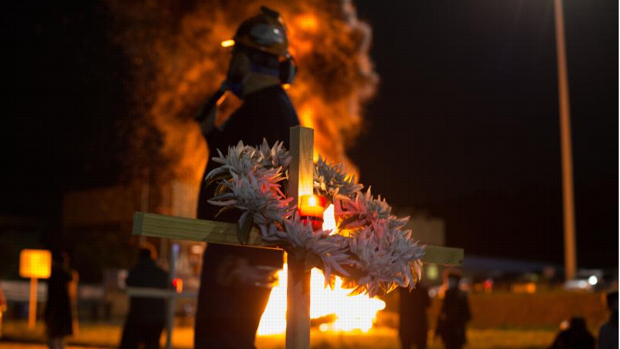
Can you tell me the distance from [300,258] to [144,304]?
19.4 ft

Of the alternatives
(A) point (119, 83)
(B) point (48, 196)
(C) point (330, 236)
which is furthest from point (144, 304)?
(B) point (48, 196)

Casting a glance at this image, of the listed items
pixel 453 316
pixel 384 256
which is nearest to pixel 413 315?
pixel 453 316

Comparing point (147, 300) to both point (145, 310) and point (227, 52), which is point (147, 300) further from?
point (227, 52)

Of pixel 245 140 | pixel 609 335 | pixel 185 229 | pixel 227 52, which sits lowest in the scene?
pixel 609 335

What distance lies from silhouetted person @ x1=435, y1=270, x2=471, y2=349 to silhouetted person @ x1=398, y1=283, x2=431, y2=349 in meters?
0.23

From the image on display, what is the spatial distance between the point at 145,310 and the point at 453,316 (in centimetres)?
444

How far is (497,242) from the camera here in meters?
62.0

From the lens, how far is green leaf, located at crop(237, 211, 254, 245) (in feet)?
8.61

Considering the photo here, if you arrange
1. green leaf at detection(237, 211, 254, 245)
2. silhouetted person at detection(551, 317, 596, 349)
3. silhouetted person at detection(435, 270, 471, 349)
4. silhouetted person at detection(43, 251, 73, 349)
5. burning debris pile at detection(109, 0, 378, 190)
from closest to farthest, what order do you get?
1. green leaf at detection(237, 211, 254, 245)
2. silhouetted person at detection(551, 317, 596, 349)
3. silhouetted person at detection(43, 251, 73, 349)
4. silhouetted person at detection(435, 270, 471, 349)
5. burning debris pile at detection(109, 0, 378, 190)

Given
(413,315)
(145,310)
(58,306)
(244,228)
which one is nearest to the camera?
(244,228)

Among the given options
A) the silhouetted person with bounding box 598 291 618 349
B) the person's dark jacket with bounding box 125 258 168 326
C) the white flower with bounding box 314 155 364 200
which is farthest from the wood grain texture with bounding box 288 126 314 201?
the person's dark jacket with bounding box 125 258 168 326

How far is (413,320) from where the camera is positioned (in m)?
11.2

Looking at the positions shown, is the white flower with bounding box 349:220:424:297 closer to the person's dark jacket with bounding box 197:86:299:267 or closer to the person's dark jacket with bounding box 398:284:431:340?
the person's dark jacket with bounding box 197:86:299:267

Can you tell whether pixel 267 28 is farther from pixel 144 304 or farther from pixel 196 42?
pixel 196 42
